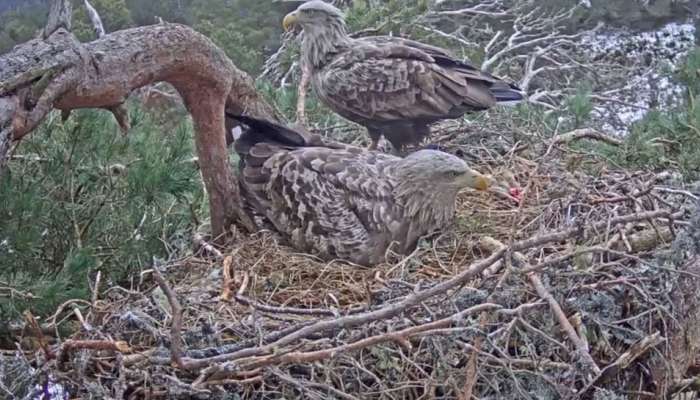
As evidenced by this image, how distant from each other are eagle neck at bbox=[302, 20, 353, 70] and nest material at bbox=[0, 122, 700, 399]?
1.62m

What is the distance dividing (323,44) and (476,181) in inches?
59.1

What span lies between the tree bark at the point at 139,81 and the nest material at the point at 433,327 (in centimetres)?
52

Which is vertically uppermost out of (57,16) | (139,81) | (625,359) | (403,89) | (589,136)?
(57,16)

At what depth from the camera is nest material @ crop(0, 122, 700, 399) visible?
301 centimetres

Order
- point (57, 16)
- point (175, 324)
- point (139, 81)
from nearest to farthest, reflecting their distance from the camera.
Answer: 1. point (175, 324)
2. point (57, 16)
3. point (139, 81)

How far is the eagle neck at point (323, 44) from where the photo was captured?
5523 mm

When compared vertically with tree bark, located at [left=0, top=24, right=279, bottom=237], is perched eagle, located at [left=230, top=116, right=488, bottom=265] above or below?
below

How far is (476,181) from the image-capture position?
14.5 feet

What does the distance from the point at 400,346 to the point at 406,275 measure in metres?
0.82

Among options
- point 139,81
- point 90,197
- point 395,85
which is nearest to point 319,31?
point 395,85

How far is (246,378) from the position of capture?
3098mm

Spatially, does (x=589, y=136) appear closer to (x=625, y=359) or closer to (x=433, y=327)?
(x=625, y=359)

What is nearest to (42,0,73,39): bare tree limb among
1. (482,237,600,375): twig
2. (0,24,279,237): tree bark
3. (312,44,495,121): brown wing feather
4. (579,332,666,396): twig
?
(0,24,279,237): tree bark

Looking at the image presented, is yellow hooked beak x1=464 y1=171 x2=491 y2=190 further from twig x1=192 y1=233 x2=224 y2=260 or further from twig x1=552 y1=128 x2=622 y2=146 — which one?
twig x1=192 y1=233 x2=224 y2=260
